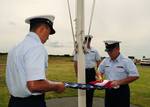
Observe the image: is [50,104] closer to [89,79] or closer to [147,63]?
[89,79]

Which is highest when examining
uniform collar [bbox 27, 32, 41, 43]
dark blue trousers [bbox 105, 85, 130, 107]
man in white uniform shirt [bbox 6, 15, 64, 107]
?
uniform collar [bbox 27, 32, 41, 43]

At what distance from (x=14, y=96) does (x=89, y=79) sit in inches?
241

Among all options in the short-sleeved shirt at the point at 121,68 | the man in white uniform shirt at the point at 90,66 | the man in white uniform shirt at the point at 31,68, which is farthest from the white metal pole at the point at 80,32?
the man in white uniform shirt at the point at 90,66

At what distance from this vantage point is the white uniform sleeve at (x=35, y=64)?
13.7ft

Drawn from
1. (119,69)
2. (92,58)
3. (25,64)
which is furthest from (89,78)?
(25,64)

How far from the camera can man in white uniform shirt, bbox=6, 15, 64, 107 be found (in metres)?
4.21

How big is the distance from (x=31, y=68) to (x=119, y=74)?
3.20 metres

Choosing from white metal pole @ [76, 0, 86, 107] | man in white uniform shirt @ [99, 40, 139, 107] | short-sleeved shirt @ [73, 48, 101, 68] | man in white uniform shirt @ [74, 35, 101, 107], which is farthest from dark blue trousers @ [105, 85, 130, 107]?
short-sleeved shirt @ [73, 48, 101, 68]

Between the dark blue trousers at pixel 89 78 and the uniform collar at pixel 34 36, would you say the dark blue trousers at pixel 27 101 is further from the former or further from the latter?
the dark blue trousers at pixel 89 78

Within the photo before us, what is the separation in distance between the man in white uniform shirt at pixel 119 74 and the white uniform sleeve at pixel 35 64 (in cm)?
291

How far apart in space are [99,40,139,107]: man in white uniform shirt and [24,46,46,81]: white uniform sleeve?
2910 mm

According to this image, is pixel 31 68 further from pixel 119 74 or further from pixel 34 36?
pixel 119 74

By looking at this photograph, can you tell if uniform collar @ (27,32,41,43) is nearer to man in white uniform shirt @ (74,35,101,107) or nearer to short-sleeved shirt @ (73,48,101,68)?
man in white uniform shirt @ (74,35,101,107)

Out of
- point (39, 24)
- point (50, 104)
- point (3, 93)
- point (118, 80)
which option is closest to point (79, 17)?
point (118, 80)
